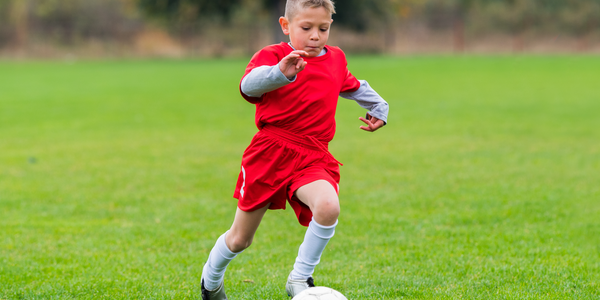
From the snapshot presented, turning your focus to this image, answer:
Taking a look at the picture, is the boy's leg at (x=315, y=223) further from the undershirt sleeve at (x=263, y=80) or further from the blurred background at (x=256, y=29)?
the blurred background at (x=256, y=29)

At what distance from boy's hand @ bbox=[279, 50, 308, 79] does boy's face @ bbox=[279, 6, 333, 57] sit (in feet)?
0.61

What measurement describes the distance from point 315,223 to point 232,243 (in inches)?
20.7

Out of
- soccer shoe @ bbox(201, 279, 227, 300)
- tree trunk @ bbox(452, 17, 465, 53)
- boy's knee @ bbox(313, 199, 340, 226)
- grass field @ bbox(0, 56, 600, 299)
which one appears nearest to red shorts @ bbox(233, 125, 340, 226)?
boy's knee @ bbox(313, 199, 340, 226)

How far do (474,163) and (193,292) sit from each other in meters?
5.39

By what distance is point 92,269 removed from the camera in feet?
14.4

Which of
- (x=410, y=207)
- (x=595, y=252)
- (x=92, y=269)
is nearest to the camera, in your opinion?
(x=92, y=269)

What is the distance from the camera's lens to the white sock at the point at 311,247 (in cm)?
333

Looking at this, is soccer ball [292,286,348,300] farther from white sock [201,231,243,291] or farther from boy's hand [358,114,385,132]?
boy's hand [358,114,385,132]

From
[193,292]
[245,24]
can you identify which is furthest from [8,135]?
[245,24]

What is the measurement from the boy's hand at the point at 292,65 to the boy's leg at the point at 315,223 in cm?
62

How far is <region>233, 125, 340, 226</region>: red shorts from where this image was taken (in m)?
3.37

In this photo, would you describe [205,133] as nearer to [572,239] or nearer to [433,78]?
[572,239]

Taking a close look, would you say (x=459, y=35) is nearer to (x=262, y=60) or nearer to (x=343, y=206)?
(x=343, y=206)

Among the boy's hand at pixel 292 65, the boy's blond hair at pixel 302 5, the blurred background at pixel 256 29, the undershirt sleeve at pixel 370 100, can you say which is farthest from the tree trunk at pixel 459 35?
the boy's hand at pixel 292 65
